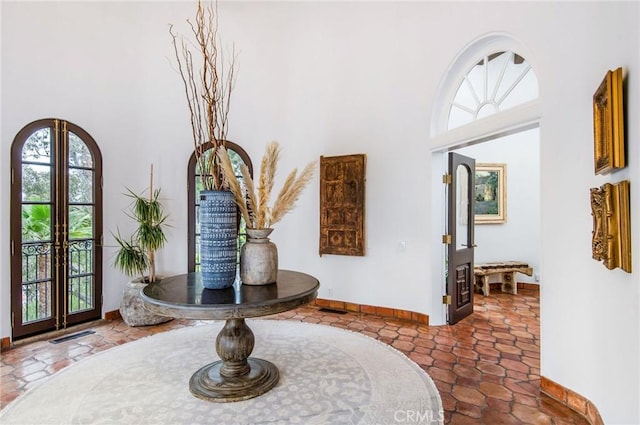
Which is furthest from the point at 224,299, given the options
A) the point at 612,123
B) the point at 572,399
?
the point at 572,399

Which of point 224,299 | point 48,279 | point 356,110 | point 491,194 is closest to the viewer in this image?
point 224,299

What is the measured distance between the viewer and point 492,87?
3.16 m

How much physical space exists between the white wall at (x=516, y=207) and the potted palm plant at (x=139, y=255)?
16.5 feet

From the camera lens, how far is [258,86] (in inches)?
185

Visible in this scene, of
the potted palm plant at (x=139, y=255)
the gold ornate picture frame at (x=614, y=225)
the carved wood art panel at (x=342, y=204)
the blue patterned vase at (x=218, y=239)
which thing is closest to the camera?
the gold ornate picture frame at (x=614, y=225)

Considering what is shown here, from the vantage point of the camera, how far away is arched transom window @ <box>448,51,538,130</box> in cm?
292

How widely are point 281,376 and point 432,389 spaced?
1113mm

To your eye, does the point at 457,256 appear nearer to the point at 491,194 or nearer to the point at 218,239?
the point at 491,194

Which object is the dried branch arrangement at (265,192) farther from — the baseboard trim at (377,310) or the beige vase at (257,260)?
the baseboard trim at (377,310)

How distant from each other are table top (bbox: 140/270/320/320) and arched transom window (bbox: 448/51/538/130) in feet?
8.04

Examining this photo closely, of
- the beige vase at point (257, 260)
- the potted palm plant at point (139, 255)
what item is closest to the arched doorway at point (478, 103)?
the beige vase at point (257, 260)

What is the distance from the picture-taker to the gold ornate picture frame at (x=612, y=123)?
1.57 metres

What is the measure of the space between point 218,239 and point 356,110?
2.86 m

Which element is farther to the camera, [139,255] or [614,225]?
[139,255]
